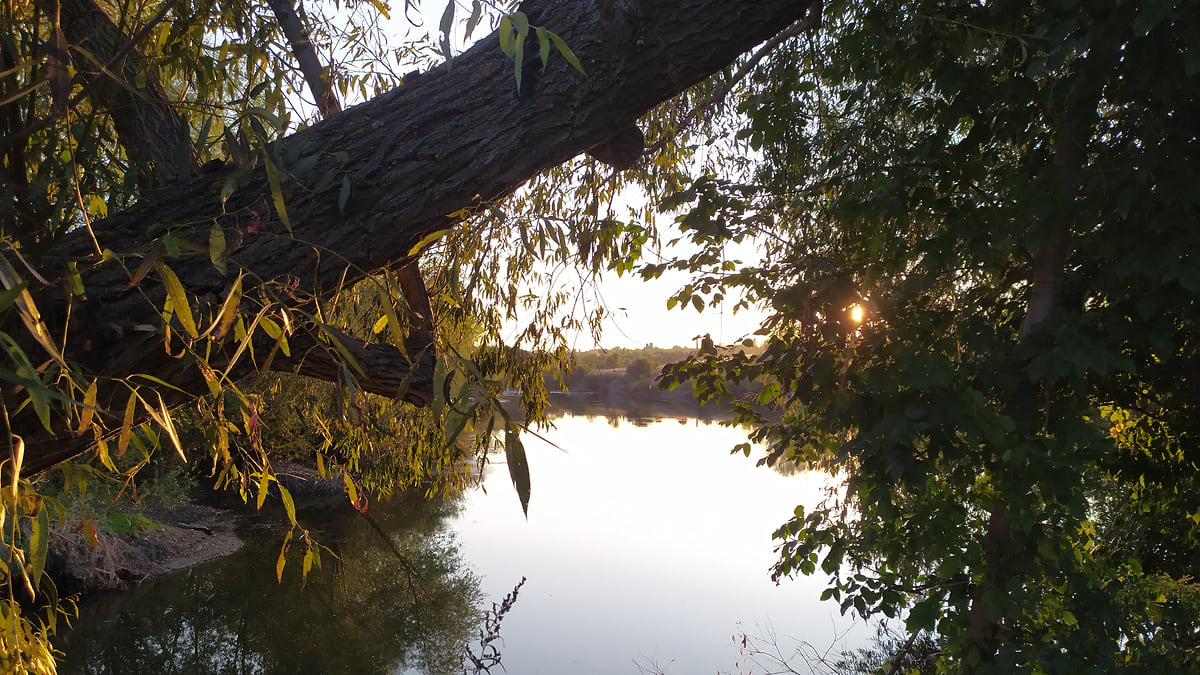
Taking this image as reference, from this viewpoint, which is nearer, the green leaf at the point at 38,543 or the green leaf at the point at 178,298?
the green leaf at the point at 178,298

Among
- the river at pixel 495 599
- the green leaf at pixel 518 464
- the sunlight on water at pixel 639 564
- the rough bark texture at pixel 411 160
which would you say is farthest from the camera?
the sunlight on water at pixel 639 564

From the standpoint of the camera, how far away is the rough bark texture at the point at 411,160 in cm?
109

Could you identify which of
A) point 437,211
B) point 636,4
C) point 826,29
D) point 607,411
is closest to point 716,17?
point 636,4

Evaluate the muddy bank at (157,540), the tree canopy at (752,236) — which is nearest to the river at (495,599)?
the muddy bank at (157,540)

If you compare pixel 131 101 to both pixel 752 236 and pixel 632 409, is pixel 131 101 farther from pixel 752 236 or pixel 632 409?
pixel 632 409

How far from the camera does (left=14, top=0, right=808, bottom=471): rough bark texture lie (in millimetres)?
1095

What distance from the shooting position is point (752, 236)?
70.6 inches

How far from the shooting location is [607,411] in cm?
2097

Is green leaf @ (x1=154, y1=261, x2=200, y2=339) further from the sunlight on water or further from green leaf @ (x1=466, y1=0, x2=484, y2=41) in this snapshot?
the sunlight on water

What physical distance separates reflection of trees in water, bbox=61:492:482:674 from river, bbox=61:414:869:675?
0.05ft

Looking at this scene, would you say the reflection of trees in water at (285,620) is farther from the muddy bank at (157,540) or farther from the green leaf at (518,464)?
the green leaf at (518,464)

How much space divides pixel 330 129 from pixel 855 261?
1195 mm

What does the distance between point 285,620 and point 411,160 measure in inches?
225

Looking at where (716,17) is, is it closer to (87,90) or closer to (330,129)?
Answer: (330,129)
